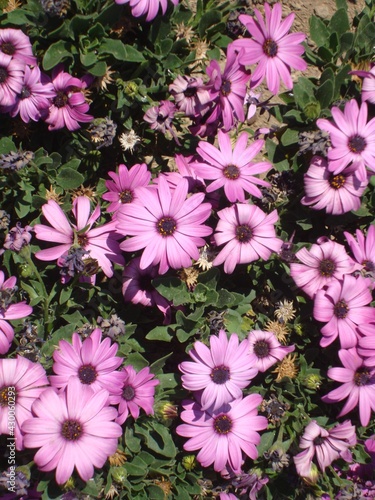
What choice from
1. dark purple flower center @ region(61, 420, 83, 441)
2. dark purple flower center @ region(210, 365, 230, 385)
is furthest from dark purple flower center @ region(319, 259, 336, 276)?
dark purple flower center @ region(61, 420, 83, 441)

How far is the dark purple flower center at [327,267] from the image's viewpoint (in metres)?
2.49

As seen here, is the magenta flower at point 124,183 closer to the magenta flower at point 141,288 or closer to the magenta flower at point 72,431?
the magenta flower at point 141,288

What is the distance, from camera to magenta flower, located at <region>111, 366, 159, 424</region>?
7.70 ft

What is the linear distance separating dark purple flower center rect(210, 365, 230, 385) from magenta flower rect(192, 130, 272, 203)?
0.70m

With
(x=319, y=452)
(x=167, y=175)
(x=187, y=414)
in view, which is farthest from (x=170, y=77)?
(x=319, y=452)

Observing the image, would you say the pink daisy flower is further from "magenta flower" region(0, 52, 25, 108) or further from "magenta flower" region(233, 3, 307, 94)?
"magenta flower" region(0, 52, 25, 108)

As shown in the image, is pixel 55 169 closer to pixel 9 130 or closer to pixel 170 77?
pixel 9 130

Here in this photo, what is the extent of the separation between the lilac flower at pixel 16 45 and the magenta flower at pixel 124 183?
612 mm

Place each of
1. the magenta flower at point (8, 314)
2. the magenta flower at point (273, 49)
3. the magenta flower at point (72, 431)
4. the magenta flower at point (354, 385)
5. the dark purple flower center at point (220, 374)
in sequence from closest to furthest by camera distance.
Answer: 1. the magenta flower at point (72, 431)
2. the magenta flower at point (8, 314)
3. the dark purple flower center at point (220, 374)
4. the magenta flower at point (354, 385)
5. the magenta flower at point (273, 49)

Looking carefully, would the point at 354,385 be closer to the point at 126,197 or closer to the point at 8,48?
the point at 126,197

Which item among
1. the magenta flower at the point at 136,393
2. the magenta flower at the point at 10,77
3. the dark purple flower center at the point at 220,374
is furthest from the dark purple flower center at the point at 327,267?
the magenta flower at the point at 10,77

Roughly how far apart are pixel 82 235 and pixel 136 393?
713mm

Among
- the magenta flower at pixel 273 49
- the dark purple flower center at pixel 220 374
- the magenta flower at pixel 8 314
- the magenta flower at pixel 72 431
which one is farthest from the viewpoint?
the magenta flower at pixel 273 49

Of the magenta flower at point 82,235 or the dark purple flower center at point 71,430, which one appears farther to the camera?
the magenta flower at point 82,235
